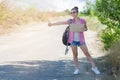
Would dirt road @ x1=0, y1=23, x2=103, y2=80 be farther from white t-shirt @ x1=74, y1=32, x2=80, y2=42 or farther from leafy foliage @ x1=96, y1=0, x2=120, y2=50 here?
leafy foliage @ x1=96, y1=0, x2=120, y2=50

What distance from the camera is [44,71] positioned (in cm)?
1284

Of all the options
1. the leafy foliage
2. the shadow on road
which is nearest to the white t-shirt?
the shadow on road

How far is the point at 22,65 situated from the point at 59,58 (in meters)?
2.41

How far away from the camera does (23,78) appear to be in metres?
11.5

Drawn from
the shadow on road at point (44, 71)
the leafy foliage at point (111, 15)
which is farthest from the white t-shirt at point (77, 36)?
the leafy foliage at point (111, 15)

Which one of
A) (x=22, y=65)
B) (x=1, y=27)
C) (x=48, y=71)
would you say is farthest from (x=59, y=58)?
(x=1, y=27)

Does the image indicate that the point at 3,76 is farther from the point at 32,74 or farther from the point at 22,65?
the point at 22,65

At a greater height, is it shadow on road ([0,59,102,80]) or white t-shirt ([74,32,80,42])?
white t-shirt ([74,32,80,42])

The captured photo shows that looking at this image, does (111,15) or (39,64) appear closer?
(111,15)

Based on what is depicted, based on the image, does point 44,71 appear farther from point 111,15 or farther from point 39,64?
point 111,15

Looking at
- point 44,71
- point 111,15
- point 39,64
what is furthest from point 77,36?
point 39,64

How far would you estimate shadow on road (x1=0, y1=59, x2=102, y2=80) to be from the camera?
11695 millimetres

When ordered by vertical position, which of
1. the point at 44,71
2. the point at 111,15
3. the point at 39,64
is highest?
the point at 111,15

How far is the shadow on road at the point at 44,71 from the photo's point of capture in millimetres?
11695
